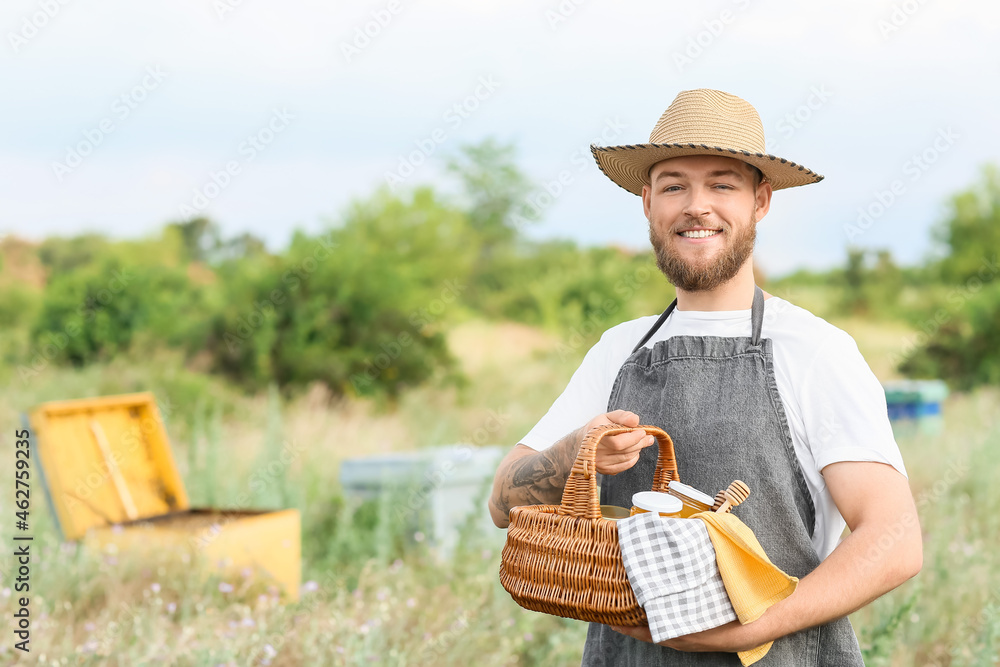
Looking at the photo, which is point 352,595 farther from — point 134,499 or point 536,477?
point 536,477

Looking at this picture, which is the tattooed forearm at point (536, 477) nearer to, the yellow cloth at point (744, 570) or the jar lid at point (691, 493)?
the jar lid at point (691, 493)

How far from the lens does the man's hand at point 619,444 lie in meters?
1.73

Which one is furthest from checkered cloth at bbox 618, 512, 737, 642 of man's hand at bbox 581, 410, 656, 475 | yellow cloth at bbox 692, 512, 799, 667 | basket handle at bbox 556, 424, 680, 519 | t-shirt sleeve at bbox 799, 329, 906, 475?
t-shirt sleeve at bbox 799, 329, 906, 475

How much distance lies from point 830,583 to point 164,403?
30.4 ft

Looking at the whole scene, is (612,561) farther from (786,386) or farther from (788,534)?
(786,386)

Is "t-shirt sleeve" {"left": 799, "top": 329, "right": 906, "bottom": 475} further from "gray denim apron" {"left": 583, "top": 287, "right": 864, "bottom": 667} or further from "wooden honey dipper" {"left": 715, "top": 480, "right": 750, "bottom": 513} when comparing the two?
"wooden honey dipper" {"left": 715, "top": 480, "right": 750, "bottom": 513}

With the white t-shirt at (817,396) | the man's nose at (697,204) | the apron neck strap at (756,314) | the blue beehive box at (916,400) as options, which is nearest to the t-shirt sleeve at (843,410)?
the white t-shirt at (817,396)

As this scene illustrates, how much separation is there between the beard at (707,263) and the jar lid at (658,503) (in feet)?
1.84

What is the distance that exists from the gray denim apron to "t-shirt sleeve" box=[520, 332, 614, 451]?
0.17 metres

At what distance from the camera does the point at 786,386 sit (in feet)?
5.93

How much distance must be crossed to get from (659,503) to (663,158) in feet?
2.79

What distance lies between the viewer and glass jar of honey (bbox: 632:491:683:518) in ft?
5.21

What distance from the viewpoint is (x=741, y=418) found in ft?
5.94

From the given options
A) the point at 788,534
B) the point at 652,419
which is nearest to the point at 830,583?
the point at 788,534
